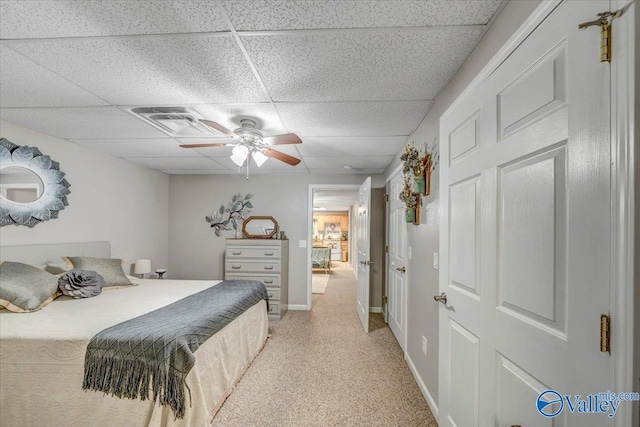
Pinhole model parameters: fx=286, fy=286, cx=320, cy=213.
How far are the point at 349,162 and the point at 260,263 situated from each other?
6.61ft

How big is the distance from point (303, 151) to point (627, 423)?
323 cm

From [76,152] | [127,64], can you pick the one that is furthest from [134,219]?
[127,64]

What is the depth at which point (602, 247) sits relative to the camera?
2.36 ft

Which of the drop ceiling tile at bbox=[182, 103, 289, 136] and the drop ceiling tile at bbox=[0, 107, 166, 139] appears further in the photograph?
the drop ceiling tile at bbox=[0, 107, 166, 139]

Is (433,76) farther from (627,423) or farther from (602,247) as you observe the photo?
(627,423)

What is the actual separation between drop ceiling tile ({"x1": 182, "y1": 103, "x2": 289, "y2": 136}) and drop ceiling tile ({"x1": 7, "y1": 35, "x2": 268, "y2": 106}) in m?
0.10

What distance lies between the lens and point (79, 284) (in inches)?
99.9

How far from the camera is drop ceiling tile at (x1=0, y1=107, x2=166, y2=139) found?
7.68 feet

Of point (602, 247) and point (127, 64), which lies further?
point (127, 64)

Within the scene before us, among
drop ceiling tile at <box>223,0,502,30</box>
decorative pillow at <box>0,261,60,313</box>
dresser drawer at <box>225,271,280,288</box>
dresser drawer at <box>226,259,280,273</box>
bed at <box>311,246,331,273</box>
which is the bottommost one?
bed at <box>311,246,331,273</box>

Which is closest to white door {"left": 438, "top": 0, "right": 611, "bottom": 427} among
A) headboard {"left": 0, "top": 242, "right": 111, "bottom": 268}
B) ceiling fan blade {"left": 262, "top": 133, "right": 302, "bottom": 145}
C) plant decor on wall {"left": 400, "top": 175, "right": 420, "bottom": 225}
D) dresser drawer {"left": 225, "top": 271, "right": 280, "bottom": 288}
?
plant decor on wall {"left": 400, "top": 175, "right": 420, "bottom": 225}

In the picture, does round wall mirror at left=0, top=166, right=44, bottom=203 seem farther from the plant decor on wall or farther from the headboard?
the plant decor on wall

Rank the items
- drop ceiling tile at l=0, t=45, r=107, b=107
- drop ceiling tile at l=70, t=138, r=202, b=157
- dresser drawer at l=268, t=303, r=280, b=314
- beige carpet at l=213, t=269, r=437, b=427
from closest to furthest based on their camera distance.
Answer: drop ceiling tile at l=0, t=45, r=107, b=107, beige carpet at l=213, t=269, r=437, b=427, drop ceiling tile at l=70, t=138, r=202, b=157, dresser drawer at l=268, t=303, r=280, b=314

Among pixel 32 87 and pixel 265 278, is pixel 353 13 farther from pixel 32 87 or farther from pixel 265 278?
pixel 265 278
